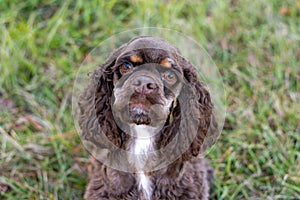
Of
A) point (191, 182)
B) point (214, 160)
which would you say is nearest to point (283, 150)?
point (214, 160)

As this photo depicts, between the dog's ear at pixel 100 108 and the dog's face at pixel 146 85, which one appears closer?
the dog's face at pixel 146 85

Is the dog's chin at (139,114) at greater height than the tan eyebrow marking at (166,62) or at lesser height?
lesser

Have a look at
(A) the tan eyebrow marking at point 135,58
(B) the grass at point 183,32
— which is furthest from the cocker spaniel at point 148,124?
(B) the grass at point 183,32

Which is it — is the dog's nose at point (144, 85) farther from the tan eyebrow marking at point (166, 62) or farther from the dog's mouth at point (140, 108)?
the tan eyebrow marking at point (166, 62)

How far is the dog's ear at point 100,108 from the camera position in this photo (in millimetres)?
3557

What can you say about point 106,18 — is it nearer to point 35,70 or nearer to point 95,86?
point 35,70

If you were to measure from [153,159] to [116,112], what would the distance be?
356 millimetres

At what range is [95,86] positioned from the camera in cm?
361

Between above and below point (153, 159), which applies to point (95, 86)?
above

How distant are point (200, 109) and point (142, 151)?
0.42m

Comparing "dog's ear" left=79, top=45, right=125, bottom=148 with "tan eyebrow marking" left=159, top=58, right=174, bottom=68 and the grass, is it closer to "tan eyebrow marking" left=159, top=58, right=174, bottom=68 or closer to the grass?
"tan eyebrow marking" left=159, top=58, right=174, bottom=68

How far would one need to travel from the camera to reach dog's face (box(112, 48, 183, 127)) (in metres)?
3.21

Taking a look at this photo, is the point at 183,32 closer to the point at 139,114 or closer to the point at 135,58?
the point at 135,58

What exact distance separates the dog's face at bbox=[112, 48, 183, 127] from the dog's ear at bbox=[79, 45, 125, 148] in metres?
0.15
